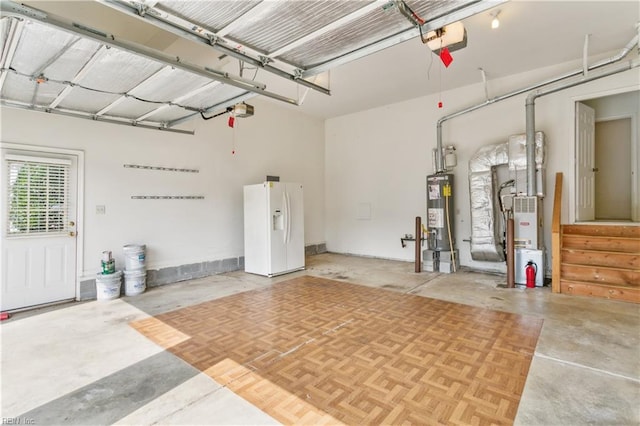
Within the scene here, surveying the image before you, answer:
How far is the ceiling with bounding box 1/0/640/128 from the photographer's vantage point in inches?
84.6

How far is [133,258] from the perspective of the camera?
16.3 ft

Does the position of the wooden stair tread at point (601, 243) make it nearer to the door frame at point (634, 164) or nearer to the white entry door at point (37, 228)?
the door frame at point (634, 164)

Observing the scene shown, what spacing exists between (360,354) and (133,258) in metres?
3.97

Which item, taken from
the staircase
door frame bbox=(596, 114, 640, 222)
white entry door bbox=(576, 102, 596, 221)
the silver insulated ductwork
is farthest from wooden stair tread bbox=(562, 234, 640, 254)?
door frame bbox=(596, 114, 640, 222)

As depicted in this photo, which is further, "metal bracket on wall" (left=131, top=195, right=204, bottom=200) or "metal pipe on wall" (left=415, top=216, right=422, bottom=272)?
"metal pipe on wall" (left=415, top=216, right=422, bottom=272)

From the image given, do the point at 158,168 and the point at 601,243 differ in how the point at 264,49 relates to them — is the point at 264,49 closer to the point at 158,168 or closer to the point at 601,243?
the point at 158,168

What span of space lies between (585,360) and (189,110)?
5.25 metres

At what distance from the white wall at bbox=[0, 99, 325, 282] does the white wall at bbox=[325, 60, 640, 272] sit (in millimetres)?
1392

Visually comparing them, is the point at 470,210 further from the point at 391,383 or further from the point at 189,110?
the point at 189,110

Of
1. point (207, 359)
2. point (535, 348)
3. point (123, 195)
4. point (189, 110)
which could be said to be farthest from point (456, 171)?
point (123, 195)

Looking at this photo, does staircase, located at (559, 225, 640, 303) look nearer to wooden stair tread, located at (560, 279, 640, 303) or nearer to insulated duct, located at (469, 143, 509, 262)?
Result: wooden stair tread, located at (560, 279, 640, 303)

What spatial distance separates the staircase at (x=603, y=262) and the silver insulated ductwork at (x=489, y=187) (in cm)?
101

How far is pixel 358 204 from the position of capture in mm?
8328

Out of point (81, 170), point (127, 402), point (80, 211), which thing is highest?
point (81, 170)
